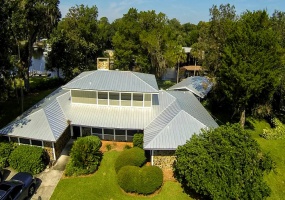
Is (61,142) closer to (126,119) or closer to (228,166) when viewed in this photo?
(126,119)

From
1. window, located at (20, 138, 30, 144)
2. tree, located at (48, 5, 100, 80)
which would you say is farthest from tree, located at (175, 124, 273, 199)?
tree, located at (48, 5, 100, 80)

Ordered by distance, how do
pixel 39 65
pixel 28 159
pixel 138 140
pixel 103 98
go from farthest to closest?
pixel 39 65 < pixel 103 98 < pixel 138 140 < pixel 28 159

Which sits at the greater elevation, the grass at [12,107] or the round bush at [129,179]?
the grass at [12,107]

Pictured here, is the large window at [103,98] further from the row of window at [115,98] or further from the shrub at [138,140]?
the shrub at [138,140]

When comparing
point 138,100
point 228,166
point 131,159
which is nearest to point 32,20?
point 138,100

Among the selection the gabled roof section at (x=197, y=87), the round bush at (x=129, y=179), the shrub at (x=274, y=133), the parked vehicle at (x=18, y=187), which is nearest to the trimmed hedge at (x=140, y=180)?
the round bush at (x=129, y=179)

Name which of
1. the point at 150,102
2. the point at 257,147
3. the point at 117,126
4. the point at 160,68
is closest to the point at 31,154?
the point at 117,126
